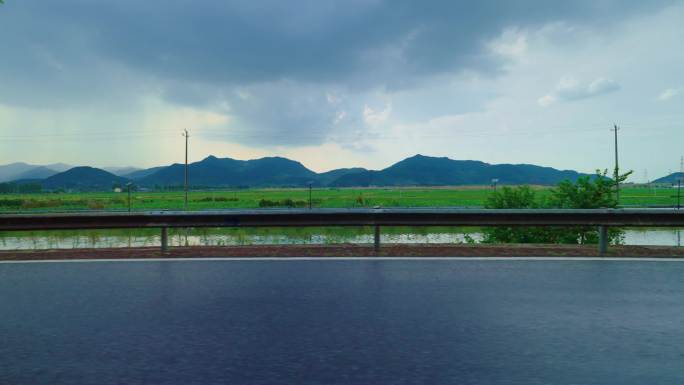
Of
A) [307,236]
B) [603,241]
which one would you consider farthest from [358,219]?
[307,236]

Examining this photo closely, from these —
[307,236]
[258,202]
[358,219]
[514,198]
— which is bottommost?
[307,236]

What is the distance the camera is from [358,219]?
9.62 meters

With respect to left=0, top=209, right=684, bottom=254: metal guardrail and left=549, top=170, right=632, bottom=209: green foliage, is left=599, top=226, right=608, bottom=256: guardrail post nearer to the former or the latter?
left=0, top=209, right=684, bottom=254: metal guardrail

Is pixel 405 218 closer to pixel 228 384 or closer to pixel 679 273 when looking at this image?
pixel 679 273

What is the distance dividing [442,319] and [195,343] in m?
2.33

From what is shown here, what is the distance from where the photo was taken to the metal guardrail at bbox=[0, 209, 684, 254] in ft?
30.2

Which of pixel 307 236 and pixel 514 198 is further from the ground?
pixel 514 198

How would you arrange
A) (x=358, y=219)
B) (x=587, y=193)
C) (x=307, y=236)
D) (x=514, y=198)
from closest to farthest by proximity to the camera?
1. (x=358, y=219)
2. (x=587, y=193)
3. (x=514, y=198)
4. (x=307, y=236)

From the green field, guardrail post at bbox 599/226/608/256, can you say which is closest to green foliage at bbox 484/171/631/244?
the green field

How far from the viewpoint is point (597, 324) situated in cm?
471

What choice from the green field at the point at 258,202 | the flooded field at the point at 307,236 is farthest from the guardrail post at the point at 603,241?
the green field at the point at 258,202

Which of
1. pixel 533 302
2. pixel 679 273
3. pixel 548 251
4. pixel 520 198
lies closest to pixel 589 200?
pixel 520 198

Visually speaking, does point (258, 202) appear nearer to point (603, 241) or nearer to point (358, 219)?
point (358, 219)

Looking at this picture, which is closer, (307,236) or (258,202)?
(307,236)
